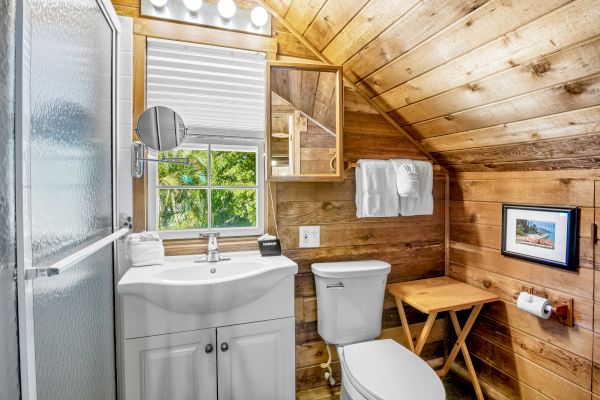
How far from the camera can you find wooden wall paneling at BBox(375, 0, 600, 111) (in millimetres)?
985

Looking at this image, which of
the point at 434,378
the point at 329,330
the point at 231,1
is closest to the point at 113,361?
the point at 329,330

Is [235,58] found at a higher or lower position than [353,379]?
higher

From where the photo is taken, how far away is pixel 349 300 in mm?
1656

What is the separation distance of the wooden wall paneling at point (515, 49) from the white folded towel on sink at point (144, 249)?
1.44m

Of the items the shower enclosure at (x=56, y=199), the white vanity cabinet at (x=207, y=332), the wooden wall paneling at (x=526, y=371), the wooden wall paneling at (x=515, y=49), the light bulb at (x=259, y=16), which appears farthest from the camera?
the light bulb at (x=259, y=16)

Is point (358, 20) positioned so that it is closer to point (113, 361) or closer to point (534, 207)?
point (534, 207)

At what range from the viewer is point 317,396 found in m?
1.86

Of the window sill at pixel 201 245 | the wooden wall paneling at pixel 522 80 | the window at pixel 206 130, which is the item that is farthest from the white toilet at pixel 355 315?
the wooden wall paneling at pixel 522 80

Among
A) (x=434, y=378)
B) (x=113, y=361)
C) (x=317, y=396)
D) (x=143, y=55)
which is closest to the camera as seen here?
(x=434, y=378)

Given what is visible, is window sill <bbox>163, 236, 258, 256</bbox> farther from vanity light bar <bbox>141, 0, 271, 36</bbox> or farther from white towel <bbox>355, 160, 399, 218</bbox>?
vanity light bar <bbox>141, 0, 271, 36</bbox>

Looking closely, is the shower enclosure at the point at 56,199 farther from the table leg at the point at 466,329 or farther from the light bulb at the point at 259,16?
the table leg at the point at 466,329

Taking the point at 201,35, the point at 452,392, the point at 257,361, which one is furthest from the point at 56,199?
the point at 452,392

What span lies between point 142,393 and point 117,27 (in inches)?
60.8

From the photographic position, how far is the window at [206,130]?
1.62m
